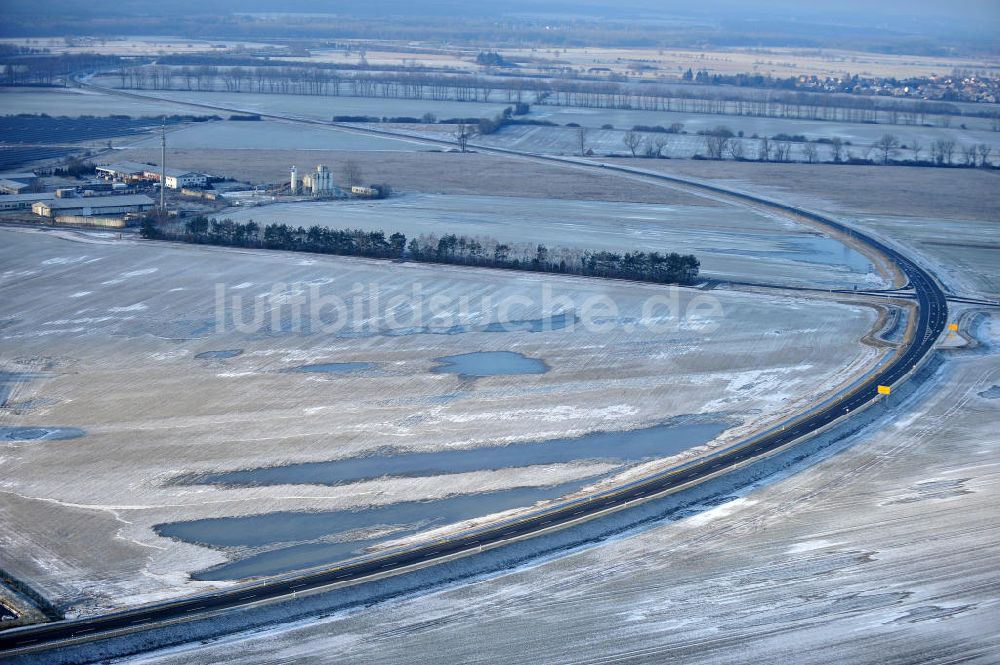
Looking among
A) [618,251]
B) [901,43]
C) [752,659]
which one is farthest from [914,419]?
[901,43]

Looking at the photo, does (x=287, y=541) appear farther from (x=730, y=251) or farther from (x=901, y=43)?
(x=901, y=43)

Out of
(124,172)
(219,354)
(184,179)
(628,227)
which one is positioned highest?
(124,172)

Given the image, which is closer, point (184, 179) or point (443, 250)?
point (443, 250)

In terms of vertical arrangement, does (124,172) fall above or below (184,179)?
above

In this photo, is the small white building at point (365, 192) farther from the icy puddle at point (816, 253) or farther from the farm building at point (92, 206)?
the icy puddle at point (816, 253)

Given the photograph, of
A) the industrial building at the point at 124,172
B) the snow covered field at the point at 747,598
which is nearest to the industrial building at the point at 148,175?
the industrial building at the point at 124,172

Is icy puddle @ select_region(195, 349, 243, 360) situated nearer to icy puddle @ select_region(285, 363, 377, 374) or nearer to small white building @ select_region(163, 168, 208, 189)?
icy puddle @ select_region(285, 363, 377, 374)

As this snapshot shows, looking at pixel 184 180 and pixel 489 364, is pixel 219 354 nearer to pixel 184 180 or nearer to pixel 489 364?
pixel 489 364

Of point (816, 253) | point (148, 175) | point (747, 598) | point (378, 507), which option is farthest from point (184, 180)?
point (747, 598)
